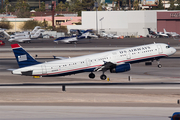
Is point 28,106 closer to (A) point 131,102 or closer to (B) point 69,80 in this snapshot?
(A) point 131,102

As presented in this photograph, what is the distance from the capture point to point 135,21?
164875 millimetres

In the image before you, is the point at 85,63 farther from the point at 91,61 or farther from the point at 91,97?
the point at 91,97

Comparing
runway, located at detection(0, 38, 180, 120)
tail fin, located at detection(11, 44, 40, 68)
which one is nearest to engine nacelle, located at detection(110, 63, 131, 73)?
runway, located at detection(0, 38, 180, 120)

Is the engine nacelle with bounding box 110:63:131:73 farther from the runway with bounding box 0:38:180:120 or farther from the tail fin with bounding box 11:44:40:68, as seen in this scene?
the tail fin with bounding box 11:44:40:68

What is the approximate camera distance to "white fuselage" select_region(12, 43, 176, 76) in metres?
41.6

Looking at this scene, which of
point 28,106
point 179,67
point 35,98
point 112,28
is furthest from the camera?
point 112,28

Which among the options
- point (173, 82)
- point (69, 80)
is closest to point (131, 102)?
point (173, 82)

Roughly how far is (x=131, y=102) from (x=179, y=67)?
28.2 metres

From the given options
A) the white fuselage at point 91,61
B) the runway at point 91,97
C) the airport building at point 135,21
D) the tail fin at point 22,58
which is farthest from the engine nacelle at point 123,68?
the airport building at point 135,21

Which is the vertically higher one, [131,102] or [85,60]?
[85,60]

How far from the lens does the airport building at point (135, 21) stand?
538 ft

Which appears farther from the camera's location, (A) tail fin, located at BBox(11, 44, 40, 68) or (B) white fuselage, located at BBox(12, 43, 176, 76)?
(B) white fuselage, located at BBox(12, 43, 176, 76)

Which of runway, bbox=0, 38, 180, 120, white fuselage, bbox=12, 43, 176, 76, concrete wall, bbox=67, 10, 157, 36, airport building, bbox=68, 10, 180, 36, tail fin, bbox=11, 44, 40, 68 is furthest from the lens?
airport building, bbox=68, 10, 180, 36

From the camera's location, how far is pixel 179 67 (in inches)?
2202
